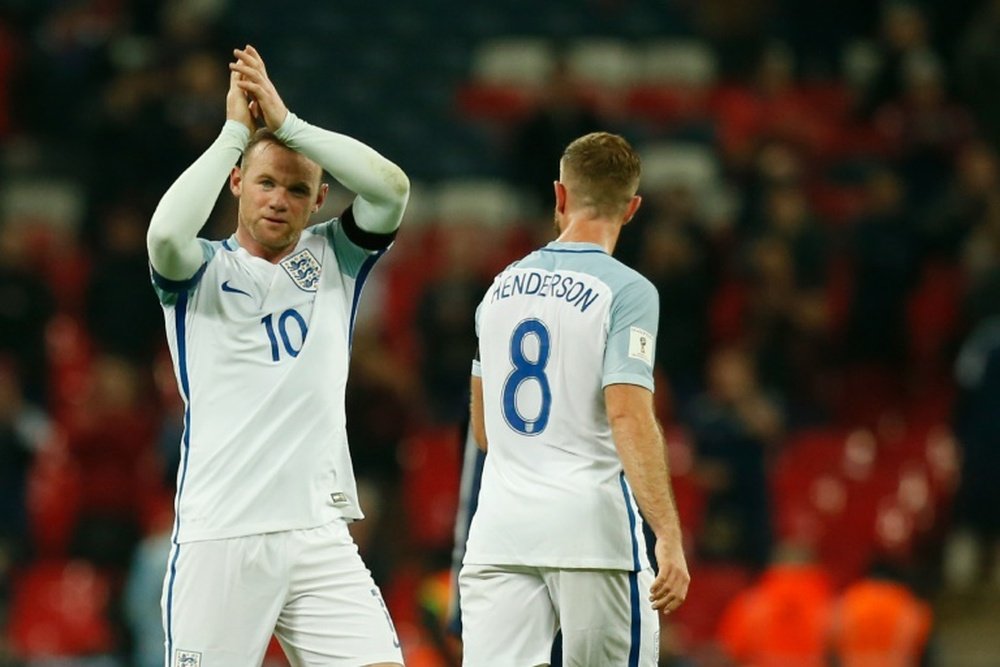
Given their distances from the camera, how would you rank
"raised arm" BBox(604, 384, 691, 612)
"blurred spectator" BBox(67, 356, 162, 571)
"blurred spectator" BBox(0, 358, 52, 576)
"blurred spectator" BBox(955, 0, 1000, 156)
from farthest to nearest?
"blurred spectator" BBox(955, 0, 1000, 156) → "blurred spectator" BBox(0, 358, 52, 576) → "blurred spectator" BBox(67, 356, 162, 571) → "raised arm" BBox(604, 384, 691, 612)

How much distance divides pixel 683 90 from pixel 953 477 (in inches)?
211

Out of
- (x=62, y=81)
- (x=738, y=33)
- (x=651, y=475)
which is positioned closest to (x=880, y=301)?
(x=738, y=33)

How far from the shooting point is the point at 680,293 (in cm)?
1289

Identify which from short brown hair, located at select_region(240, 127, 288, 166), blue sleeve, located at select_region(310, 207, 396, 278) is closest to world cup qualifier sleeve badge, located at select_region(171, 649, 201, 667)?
blue sleeve, located at select_region(310, 207, 396, 278)

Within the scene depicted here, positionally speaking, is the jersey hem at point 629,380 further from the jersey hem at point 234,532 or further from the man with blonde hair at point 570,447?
the jersey hem at point 234,532

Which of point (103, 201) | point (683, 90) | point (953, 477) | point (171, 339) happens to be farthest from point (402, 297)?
point (171, 339)

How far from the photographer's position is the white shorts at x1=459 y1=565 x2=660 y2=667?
5324 millimetres

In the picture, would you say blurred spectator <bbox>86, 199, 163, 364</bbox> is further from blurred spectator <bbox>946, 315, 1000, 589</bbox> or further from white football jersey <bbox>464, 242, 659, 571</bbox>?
white football jersey <bbox>464, 242, 659, 571</bbox>

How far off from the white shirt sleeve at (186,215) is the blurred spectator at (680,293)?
754 centimetres

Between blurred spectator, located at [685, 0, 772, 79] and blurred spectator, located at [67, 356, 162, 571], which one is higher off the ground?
blurred spectator, located at [685, 0, 772, 79]

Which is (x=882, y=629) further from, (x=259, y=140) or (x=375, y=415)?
(x=259, y=140)

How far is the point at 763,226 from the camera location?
44.8 ft

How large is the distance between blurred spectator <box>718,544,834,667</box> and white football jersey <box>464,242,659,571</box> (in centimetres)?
581

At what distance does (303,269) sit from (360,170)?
14.6 inches
